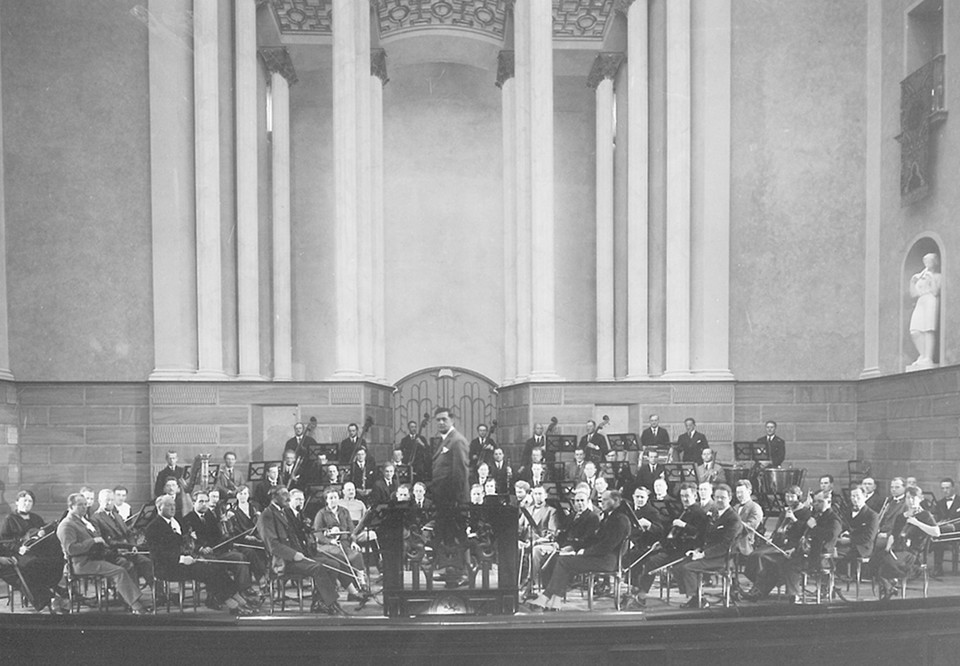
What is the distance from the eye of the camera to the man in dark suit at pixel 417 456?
49.2 feet

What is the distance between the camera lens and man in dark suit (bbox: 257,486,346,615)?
8.76 metres

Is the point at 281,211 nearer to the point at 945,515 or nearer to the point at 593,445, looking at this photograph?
the point at 593,445

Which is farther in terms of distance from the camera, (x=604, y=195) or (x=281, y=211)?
(x=604, y=195)

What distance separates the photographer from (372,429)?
17484mm

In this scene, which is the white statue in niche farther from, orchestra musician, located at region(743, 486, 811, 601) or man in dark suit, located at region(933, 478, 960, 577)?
orchestra musician, located at region(743, 486, 811, 601)

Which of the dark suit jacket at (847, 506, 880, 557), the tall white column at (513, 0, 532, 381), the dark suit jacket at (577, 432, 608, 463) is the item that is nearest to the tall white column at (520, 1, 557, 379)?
the tall white column at (513, 0, 532, 381)

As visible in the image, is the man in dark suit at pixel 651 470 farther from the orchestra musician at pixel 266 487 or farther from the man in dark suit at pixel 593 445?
the orchestra musician at pixel 266 487

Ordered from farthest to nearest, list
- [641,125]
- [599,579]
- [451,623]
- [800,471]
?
[641,125] → [800,471] → [599,579] → [451,623]

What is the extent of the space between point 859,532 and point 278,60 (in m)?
19.3

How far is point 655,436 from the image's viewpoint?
16094 millimetres

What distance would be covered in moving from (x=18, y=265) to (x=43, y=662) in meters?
12.2

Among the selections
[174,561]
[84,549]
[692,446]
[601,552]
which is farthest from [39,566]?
[692,446]

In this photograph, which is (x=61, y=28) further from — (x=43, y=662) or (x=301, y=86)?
(x=43, y=662)

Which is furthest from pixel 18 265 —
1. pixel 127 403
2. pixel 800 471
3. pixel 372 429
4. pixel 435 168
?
pixel 800 471
